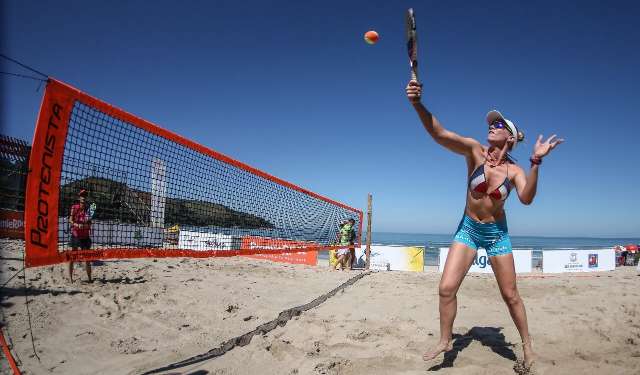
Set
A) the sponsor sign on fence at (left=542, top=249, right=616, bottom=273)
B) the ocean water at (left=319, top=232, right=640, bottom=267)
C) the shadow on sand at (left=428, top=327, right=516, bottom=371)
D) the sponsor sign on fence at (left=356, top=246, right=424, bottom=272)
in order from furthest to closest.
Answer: the ocean water at (left=319, top=232, right=640, bottom=267) < the sponsor sign on fence at (left=542, top=249, right=616, bottom=273) < the sponsor sign on fence at (left=356, top=246, right=424, bottom=272) < the shadow on sand at (left=428, top=327, right=516, bottom=371)

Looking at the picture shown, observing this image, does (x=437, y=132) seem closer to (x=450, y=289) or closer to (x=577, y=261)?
(x=450, y=289)

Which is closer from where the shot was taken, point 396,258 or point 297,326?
point 297,326

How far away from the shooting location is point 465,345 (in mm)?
3844

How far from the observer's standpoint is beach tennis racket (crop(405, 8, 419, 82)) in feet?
9.04

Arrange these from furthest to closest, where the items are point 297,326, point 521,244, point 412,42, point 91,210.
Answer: point 521,244 < point 297,326 < point 91,210 < point 412,42

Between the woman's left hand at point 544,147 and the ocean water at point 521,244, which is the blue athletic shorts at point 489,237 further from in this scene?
the ocean water at point 521,244

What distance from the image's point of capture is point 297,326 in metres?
4.57

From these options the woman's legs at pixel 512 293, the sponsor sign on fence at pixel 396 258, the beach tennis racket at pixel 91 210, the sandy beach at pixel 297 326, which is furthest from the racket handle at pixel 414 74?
the sponsor sign on fence at pixel 396 258

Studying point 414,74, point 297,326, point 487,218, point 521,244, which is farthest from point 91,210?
point 521,244

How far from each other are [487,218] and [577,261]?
20431 millimetres

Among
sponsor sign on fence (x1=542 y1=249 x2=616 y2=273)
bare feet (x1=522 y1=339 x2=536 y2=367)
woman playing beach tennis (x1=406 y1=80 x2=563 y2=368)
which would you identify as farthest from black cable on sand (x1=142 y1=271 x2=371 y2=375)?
sponsor sign on fence (x1=542 y1=249 x2=616 y2=273)

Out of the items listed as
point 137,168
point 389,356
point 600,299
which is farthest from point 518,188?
point 600,299

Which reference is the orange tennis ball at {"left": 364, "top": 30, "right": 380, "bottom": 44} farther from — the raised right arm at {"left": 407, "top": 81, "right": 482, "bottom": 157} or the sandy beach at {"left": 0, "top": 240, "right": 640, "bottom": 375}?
the sandy beach at {"left": 0, "top": 240, "right": 640, "bottom": 375}

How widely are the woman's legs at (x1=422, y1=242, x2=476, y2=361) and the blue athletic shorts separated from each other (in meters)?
0.08
